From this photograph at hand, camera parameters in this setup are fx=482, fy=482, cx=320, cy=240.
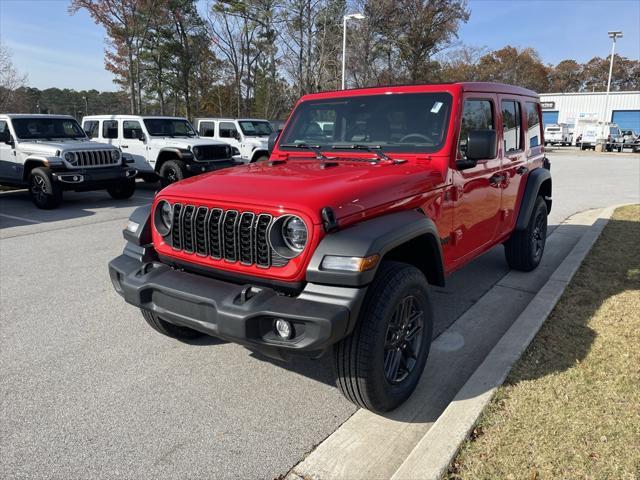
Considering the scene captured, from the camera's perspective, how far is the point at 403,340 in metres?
2.97

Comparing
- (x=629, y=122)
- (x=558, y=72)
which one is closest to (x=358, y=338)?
(x=629, y=122)

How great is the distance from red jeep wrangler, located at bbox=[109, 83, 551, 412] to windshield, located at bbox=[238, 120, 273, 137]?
1136cm

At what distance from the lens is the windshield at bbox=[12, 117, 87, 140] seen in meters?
10.5

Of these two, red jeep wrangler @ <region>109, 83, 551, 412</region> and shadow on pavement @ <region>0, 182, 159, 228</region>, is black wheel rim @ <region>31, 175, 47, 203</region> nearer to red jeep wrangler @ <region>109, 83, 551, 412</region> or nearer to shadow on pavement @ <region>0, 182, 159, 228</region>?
shadow on pavement @ <region>0, 182, 159, 228</region>

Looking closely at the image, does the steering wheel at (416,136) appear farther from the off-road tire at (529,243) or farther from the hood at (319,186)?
the off-road tire at (529,243)

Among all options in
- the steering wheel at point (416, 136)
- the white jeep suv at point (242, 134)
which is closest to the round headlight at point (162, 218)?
the steering wheel at point (416, 136)

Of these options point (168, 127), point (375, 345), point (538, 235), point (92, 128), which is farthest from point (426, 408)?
point (92, 128)

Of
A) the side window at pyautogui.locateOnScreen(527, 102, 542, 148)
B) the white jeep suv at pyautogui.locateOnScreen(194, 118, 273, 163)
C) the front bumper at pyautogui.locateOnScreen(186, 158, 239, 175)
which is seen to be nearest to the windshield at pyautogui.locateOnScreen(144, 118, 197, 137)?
the white jeep suv at pyautogui.locateOnScreen(194, 118, 273, 163)

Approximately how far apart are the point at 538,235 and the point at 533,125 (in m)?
1.29

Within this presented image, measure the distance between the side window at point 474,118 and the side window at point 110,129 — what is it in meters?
11.6

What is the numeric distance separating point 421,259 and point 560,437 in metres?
1.32

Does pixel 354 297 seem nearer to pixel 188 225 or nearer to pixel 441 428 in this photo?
pixel 441 428

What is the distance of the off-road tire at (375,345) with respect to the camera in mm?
2557

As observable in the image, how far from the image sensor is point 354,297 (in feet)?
7.87
